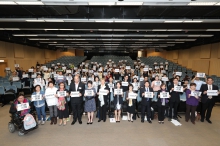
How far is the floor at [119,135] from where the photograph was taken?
3941 mm

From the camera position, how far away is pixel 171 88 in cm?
514

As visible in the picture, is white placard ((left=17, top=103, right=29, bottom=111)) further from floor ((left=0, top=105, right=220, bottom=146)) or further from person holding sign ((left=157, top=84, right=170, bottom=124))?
person holding sign ((left=157, top=84, right=170, bottom=124))

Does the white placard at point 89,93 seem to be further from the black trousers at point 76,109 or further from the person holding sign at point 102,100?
→ the black trousers at point 76,109

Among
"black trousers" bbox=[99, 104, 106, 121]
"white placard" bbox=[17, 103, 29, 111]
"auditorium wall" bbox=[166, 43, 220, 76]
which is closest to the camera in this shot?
"white placard" bbox=[17, 103, 29, 111]

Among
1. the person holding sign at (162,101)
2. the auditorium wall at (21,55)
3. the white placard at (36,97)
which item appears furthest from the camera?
the auditorium wall at (21,55)

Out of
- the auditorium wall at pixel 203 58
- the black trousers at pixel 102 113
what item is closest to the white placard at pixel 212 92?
the black trousers at pixel 102 113

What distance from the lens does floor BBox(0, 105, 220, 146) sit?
394 centimetres

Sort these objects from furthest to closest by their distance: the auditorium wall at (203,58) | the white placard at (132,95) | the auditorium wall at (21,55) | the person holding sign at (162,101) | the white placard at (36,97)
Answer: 1. the auditorium wall at (21,55)
2. the auditorium wall at (203,58)
3. the person holding sign at (162,101)
4. the white placard at (132,95)
5. the white placard at (36,97)

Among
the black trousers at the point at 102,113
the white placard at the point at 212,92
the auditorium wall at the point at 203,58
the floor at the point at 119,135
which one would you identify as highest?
the auditorium wall at the point at 203,58

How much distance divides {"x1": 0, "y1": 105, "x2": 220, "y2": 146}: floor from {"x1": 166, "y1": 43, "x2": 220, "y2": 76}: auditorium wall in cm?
1214

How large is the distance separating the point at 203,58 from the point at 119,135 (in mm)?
17314

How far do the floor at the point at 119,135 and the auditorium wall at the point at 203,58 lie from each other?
39.8ft

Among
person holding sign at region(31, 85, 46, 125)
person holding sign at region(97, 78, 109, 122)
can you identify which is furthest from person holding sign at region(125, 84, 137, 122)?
person holding sign at region(31, 85, 46, 125)

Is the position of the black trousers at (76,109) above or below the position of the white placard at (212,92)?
below
